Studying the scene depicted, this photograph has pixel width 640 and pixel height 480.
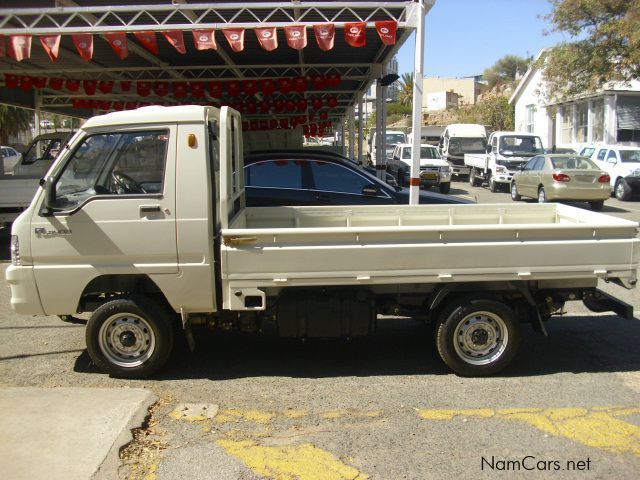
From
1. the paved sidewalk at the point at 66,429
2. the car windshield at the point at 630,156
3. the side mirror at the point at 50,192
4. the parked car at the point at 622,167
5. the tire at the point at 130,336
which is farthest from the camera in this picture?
the car windshield at the point at 630,156

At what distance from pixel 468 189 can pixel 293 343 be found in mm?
20699

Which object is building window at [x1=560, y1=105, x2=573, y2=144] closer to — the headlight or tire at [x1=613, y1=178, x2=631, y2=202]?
tire at [x1=613, y1=178, x2=631, y2=202]

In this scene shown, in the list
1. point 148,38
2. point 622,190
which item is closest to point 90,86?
point 148,38

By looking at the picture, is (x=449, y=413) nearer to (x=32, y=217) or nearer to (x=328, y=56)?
(x=32, y=217)

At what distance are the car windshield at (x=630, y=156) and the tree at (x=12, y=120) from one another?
28766 mm

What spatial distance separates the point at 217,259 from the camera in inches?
202

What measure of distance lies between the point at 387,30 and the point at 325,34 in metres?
0.88

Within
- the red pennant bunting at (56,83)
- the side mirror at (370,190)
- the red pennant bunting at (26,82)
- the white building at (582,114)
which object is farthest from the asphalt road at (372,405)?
the white building at (582,114)

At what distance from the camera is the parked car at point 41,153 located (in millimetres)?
14383

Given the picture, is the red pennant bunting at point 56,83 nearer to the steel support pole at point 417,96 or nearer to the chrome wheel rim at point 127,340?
the steel support pole at point 417,96

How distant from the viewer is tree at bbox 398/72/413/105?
71.6m

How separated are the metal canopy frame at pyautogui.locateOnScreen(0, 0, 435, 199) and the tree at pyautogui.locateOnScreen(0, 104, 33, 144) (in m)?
15.4

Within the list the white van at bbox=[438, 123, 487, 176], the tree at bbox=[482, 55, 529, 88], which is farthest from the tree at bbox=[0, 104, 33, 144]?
the tree at bbox=[482, 55, 529, 88]

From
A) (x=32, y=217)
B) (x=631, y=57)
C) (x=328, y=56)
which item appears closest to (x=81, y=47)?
(x=32, y=217)
